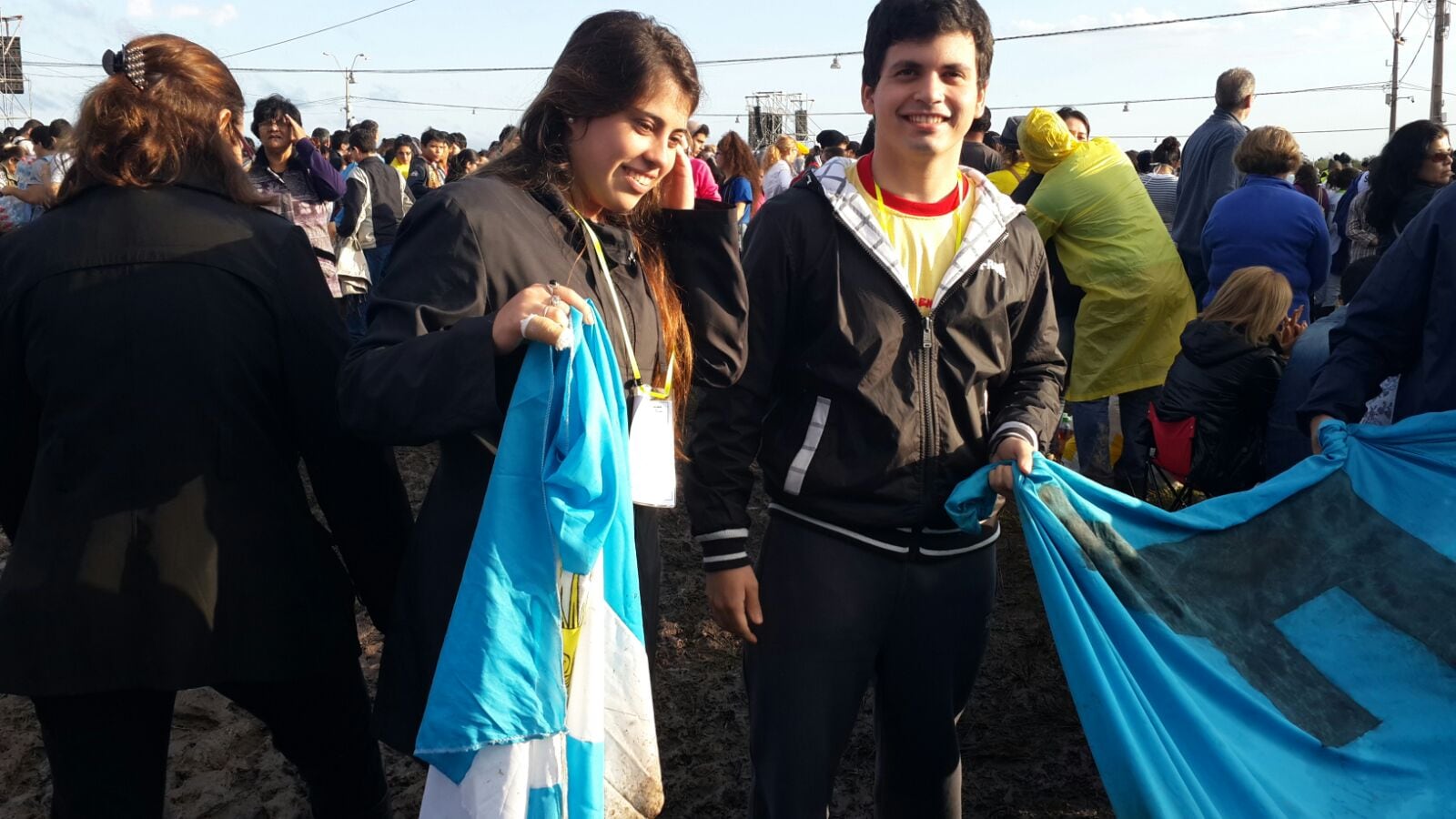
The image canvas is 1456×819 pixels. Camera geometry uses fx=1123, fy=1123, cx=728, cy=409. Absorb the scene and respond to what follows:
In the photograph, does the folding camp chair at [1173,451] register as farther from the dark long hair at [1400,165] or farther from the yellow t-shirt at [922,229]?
the yellow t-shirt at [922,229]

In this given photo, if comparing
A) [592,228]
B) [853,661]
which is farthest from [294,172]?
[853,661]

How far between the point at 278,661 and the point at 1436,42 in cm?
3283

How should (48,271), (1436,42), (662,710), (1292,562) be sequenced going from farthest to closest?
1. (1436,42)
2. (662,710)
3. (1292,562)
4. (48,271)

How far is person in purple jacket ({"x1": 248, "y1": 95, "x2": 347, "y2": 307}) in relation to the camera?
250 inches

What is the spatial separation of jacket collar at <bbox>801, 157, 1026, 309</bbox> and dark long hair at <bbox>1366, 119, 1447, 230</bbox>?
11.6ft

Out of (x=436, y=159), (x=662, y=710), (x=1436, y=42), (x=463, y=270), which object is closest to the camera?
(x=463, y=270)

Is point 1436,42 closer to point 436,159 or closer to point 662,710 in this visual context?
point 436,159

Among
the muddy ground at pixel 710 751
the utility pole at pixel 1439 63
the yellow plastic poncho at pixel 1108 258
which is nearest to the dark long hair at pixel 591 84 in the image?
the muddy ground at pixel 710 751

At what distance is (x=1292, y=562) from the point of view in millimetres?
2479

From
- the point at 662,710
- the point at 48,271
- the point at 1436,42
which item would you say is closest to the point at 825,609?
the point at 48,271

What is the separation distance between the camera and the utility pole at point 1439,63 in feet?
87.9

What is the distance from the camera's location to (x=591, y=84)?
1883 mm

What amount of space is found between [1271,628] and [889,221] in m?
1.19

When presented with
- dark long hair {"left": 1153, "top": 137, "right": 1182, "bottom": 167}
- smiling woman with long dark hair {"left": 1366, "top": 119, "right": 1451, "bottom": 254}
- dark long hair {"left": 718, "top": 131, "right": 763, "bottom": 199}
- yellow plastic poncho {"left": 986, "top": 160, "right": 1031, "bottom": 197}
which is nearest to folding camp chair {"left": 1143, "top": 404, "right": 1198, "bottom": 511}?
smiling woman with long dark hair {"left": 1366, "top": 119, "right": 1451, "bottom": 254}
